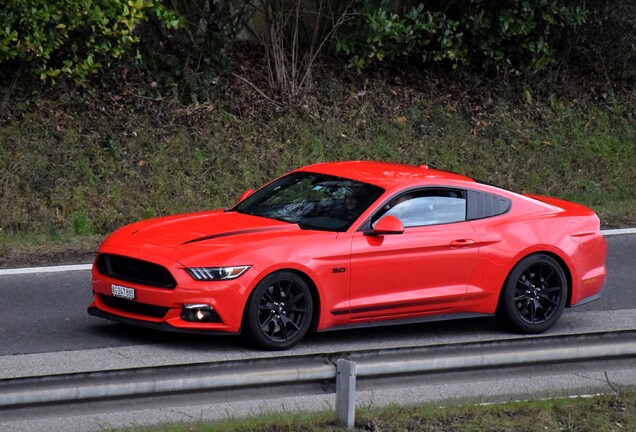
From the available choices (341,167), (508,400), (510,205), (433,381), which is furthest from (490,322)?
(433,381)

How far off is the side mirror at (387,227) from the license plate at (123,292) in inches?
74.4

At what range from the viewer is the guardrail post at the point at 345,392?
6.42 meters

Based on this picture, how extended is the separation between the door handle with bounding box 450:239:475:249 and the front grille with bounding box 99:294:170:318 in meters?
2.46

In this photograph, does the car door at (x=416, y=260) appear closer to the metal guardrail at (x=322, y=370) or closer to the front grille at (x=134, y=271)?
the front grille at (x=134, y=271)

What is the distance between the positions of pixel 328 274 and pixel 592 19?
1215cm

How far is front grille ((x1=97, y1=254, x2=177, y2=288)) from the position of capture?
8969mm

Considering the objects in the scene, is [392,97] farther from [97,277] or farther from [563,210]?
[97,277]

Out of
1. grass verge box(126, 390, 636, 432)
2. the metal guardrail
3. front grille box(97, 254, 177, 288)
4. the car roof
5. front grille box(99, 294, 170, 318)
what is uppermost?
the car roof

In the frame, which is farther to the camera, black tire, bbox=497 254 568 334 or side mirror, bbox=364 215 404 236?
black tire, bbox=497 254 568 334

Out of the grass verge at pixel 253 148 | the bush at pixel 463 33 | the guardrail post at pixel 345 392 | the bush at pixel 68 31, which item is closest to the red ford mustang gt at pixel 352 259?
the guardrail post at pixel 345 392

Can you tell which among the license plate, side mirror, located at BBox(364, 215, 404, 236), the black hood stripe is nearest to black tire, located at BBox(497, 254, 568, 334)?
side mirror, located at BBox(364, 215, 404, 236)

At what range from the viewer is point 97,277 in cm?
944

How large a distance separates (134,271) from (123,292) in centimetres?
18

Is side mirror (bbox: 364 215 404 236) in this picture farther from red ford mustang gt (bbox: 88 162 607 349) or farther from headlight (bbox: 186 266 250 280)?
headlight (bbox: 186 266 250 280)
